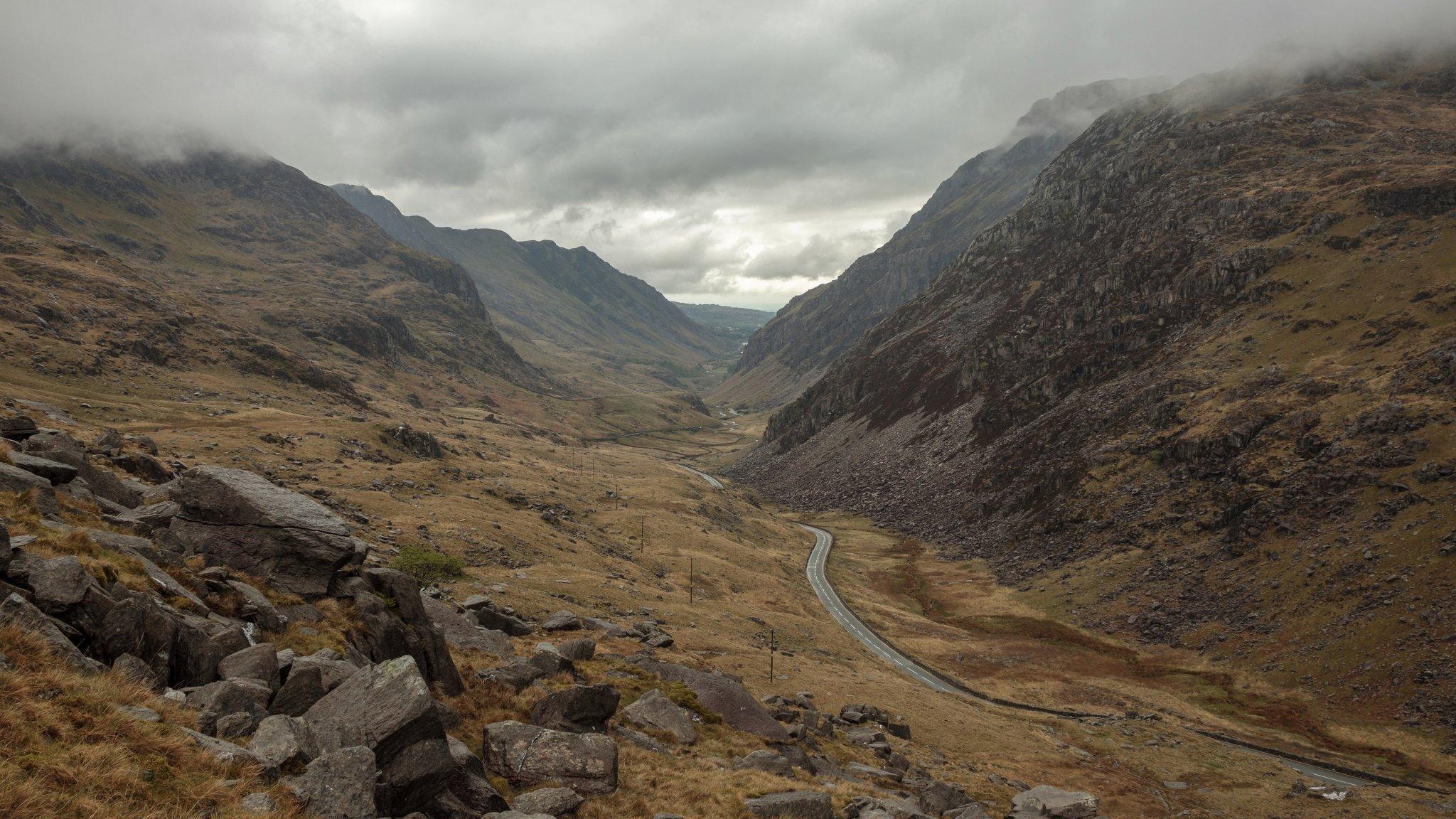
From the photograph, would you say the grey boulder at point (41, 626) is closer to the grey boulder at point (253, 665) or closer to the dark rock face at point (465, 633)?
the grey boulder at point (253, 665)

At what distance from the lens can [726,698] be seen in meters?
37.0

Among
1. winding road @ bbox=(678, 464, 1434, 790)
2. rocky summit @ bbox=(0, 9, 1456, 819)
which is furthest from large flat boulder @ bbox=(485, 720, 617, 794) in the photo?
winding road @ bbox=(678, 464, 1434, 790)

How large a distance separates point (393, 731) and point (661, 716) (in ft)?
57.7

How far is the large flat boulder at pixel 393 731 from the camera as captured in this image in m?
15.6

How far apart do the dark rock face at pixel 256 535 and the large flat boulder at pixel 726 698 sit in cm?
2009

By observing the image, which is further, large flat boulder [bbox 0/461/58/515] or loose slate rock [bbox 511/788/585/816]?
large flat boulder [bbox 0/461/58/515]

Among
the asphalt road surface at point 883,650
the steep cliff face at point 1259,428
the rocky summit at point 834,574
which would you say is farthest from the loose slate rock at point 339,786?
the steep cliff face at point 1259,428

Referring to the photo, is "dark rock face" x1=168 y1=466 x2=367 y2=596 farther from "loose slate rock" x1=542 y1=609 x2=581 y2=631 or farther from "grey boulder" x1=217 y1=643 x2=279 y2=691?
"loose slate rock" x1=542 y1=609 x2=581 y2=631

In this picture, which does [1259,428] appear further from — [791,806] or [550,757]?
[550,757]

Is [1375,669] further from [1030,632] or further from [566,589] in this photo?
[566,589]

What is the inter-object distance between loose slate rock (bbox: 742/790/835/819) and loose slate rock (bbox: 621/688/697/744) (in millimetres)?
6984

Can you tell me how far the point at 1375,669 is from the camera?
74.4m

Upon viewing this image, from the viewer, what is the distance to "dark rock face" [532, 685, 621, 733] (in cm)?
2588

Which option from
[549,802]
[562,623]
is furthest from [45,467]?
[562,623]
